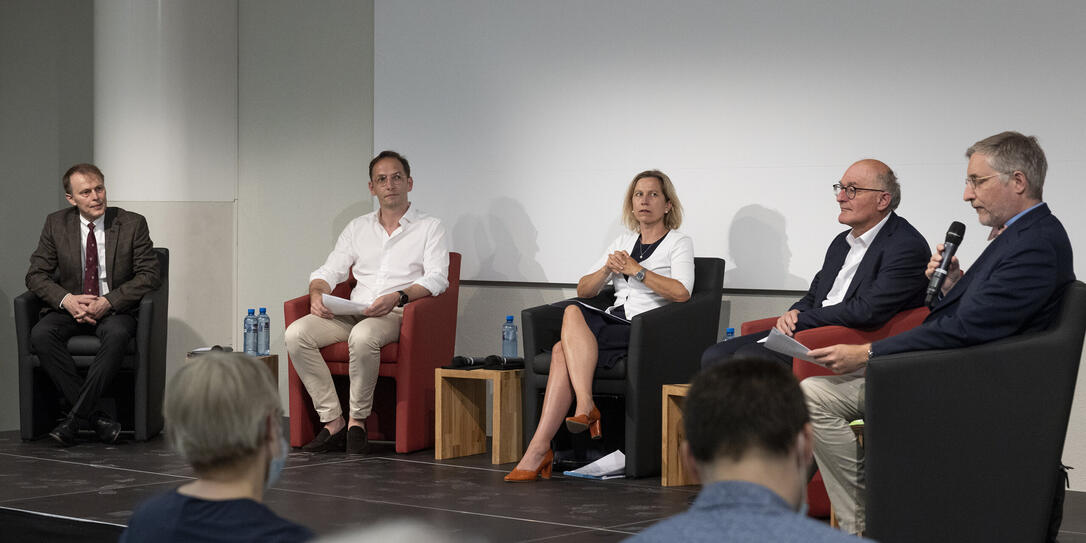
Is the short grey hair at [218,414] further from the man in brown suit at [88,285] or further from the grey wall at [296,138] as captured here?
the grey wall at [296,138]

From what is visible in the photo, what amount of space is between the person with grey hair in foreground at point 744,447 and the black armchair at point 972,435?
1923mm

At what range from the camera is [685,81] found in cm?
529

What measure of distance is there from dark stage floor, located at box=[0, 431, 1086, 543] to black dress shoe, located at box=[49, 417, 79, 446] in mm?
80

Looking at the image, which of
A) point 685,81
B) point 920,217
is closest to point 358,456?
point 685,81

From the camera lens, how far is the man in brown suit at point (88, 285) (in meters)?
5.46

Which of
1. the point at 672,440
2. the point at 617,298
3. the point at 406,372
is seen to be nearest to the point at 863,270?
the point at 672,440

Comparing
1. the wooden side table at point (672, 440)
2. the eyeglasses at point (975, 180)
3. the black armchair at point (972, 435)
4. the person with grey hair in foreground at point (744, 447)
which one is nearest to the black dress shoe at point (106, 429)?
the wooden side table at point (672, 440)

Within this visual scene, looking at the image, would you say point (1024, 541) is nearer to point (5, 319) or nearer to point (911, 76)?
point (911, 76)

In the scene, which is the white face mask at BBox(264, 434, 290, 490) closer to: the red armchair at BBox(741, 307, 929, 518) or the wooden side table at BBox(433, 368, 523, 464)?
the red armchair at BBox(741, 307, 929, 518)

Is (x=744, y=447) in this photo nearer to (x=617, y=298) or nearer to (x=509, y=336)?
(x=617, y=298)

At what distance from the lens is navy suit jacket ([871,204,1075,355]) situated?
10.4 ft

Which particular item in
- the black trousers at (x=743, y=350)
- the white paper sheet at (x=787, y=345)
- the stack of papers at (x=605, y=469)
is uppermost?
the white paper sheet at (x=787, y=345)

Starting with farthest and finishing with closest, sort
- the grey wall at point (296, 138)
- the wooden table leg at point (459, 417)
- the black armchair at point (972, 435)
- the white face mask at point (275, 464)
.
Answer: the grey wall at point (296, 138) → the wooden table leg at point (459, 417) → the black armchair at point (972, 435) → the white face mask at point (275, 464)

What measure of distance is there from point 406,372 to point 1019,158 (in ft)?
9.36
